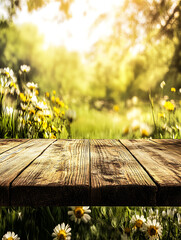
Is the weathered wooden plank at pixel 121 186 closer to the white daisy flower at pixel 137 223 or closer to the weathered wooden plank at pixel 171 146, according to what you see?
the weathered wooden plank at pixel 171 146

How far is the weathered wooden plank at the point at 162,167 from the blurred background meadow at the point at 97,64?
1388 mm

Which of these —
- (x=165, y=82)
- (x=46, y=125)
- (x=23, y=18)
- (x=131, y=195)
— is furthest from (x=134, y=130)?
(x=131, y=195)

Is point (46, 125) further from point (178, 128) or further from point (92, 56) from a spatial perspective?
point (178, 128)

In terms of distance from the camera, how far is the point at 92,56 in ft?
9.65

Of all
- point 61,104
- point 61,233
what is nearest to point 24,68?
point 61,104

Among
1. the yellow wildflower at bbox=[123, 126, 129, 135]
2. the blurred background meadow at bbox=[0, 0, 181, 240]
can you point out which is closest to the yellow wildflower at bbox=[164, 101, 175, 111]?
the blurred background meadow at bbox=[0, 0, 181, 240]

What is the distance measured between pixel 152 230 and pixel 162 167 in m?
0.66

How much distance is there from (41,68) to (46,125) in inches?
24.4

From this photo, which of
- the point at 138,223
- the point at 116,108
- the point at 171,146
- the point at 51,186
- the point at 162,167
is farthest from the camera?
the point at 116,108

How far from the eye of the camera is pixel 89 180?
31.4 inches

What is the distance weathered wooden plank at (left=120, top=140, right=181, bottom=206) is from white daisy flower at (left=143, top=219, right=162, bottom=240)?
408 millimetres

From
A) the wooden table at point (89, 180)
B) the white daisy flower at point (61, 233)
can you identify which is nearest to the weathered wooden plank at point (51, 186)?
the wooden table at point (89, 180)

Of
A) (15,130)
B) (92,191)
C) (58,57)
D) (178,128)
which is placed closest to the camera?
(92,191)

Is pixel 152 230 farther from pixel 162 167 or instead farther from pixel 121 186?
pixel 121 186
